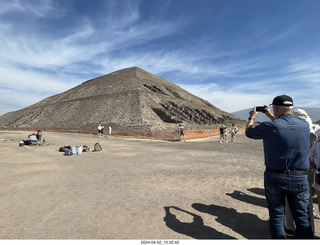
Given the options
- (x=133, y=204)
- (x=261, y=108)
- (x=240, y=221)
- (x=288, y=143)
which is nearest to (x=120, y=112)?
(x=133, y=204)

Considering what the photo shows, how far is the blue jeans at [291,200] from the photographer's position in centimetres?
237

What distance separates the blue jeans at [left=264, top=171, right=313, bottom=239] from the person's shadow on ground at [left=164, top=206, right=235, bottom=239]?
91cm

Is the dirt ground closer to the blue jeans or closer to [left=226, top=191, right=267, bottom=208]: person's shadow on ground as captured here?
[left=226, top=191, right=267, bottom=208]: person's shadow on ground

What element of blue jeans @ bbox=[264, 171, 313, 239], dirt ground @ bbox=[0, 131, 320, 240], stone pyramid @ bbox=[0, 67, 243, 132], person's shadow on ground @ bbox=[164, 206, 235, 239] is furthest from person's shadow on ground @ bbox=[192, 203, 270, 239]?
stone pyramid @ bbox=[0, 67, 243, 132]

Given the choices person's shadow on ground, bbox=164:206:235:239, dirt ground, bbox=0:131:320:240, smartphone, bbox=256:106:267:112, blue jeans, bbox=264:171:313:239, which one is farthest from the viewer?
dirt ground, bbox=0:131:320:240

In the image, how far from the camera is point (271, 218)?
2525 millimetres

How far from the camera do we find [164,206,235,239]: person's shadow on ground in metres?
3.09

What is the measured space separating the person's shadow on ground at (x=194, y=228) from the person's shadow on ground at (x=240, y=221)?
0.33 m

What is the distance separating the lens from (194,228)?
10.9 feet

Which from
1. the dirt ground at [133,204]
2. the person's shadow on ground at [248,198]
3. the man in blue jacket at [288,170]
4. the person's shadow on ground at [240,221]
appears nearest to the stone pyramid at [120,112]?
the dirt ground at [133,204]

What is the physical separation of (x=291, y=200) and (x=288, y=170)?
0.38 meters

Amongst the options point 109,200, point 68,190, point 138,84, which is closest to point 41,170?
point 68,190
